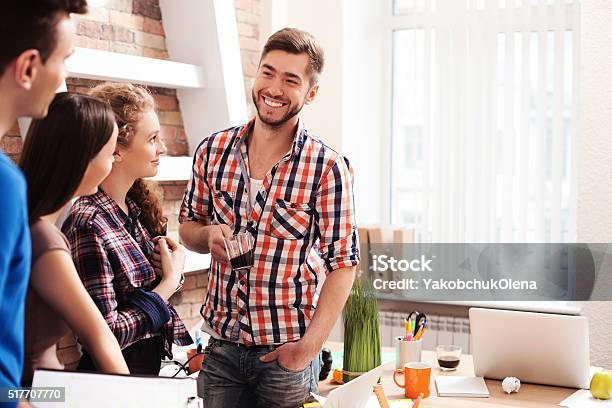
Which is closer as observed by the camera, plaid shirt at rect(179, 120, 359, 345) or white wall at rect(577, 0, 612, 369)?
plaid shirt at rect(179, 120, 359, 345)

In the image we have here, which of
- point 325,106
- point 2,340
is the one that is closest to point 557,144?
point 325,106

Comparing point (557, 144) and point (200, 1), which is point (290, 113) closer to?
point (200, 1)

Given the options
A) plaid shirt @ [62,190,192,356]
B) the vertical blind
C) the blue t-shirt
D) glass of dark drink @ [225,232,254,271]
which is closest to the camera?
the blue t-shirt

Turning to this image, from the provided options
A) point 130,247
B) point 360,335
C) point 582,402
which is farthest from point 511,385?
point 130,247

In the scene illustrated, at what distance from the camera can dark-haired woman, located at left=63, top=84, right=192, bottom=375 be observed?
1.94 m

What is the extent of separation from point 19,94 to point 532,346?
74.3 inches

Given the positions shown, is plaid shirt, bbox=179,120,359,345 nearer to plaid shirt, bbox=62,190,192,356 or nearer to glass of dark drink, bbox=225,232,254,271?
glass of dark drink, bbox=225,232,254,271

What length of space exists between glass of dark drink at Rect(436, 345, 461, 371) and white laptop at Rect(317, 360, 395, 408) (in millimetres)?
720

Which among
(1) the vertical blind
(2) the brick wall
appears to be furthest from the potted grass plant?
(1) the vertical blind

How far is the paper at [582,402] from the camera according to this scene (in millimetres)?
2316

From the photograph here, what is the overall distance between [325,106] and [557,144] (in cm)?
130

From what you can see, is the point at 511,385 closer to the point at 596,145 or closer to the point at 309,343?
the point at 309,343

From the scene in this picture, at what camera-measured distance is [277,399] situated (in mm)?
2188

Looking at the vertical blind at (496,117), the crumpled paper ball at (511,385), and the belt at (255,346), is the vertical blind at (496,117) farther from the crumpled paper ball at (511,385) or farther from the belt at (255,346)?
the belt at (255,346)
